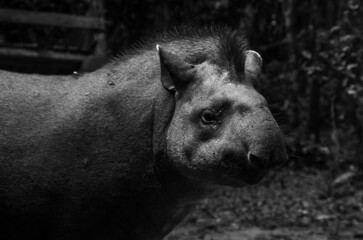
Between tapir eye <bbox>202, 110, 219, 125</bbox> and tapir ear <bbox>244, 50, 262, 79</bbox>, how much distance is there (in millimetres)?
421

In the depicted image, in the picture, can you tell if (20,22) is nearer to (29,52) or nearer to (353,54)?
(29,52)

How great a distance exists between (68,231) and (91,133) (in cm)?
49

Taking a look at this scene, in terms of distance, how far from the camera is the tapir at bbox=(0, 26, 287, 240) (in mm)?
3357

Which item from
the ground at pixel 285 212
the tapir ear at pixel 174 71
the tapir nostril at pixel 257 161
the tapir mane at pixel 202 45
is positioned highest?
the tapir mane at pixel 202 45

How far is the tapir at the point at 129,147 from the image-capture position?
336 cm

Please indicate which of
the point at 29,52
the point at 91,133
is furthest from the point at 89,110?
the point at 29,52

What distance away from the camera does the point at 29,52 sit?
792 centimetres

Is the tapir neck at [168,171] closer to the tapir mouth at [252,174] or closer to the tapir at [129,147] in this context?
the tapir at [129,147]

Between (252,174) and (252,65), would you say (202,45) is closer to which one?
(252,65)

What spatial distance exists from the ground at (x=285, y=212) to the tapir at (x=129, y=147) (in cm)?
298

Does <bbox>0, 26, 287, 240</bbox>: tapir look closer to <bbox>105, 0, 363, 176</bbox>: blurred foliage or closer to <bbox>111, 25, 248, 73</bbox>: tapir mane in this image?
<bbox>111, 25, 248, 73</bbox>: tapir mane

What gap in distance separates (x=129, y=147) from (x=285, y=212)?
5.32 m

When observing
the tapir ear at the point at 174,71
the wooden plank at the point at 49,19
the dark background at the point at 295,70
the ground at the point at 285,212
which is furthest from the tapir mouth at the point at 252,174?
the wooden plank at the point at 49,19

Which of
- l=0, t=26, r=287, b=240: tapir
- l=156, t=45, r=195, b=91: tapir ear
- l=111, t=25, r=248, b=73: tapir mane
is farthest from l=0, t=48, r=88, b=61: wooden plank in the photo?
l=156, t=45, r=195, b=91: tapir ear
